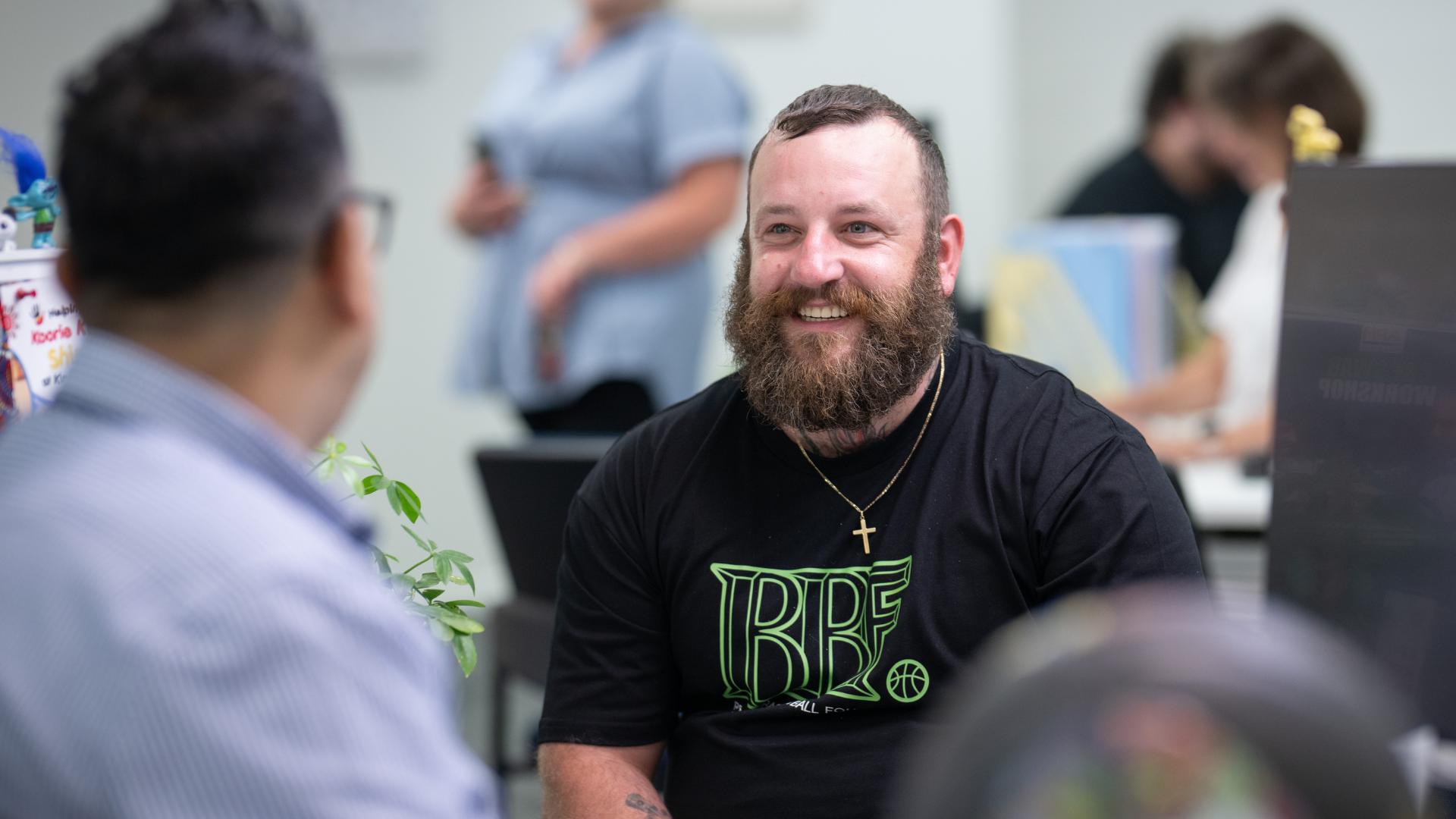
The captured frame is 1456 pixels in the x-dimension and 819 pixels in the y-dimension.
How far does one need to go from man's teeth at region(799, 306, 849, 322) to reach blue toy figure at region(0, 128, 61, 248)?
0.77 meters

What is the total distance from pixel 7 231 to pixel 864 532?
88 cm

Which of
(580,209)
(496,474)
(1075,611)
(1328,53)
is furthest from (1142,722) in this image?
(1328,53)

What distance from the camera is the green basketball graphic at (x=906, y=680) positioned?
4.97 ft

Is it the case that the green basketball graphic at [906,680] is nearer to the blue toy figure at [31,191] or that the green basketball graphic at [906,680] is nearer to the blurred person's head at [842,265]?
the blurred person's head at [842,265]

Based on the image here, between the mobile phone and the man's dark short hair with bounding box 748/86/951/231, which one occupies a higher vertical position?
the man's dark short hair with bounding box 748/86/951/231

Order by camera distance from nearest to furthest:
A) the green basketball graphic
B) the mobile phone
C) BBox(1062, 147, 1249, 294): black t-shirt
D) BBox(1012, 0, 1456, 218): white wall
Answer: the green basketball graphic → the mobile phone → BBox(1062, 147, 1249, 294): black t-shirt → BBox(1012, 0, 1456, 218): white wall

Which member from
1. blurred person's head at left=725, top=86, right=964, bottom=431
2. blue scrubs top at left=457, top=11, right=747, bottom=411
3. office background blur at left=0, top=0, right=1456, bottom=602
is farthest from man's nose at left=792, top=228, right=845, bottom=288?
office background blur at left=0, top=0, right=1456, bottom=602

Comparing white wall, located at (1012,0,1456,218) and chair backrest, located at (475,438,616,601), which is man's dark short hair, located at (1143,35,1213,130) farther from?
chair backrest, located at (475,438,616,601)

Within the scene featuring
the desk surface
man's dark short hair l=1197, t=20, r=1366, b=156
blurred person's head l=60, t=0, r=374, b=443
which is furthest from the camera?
man's dark short hair l=1197, t=20, r=1366, b=156

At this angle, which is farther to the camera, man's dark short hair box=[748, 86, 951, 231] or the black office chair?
the black office chair

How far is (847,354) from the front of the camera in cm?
162

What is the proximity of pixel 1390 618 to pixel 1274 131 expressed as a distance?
1.68 m

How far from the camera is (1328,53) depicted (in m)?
3.07

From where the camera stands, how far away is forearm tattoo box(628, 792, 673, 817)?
1.52 metres
